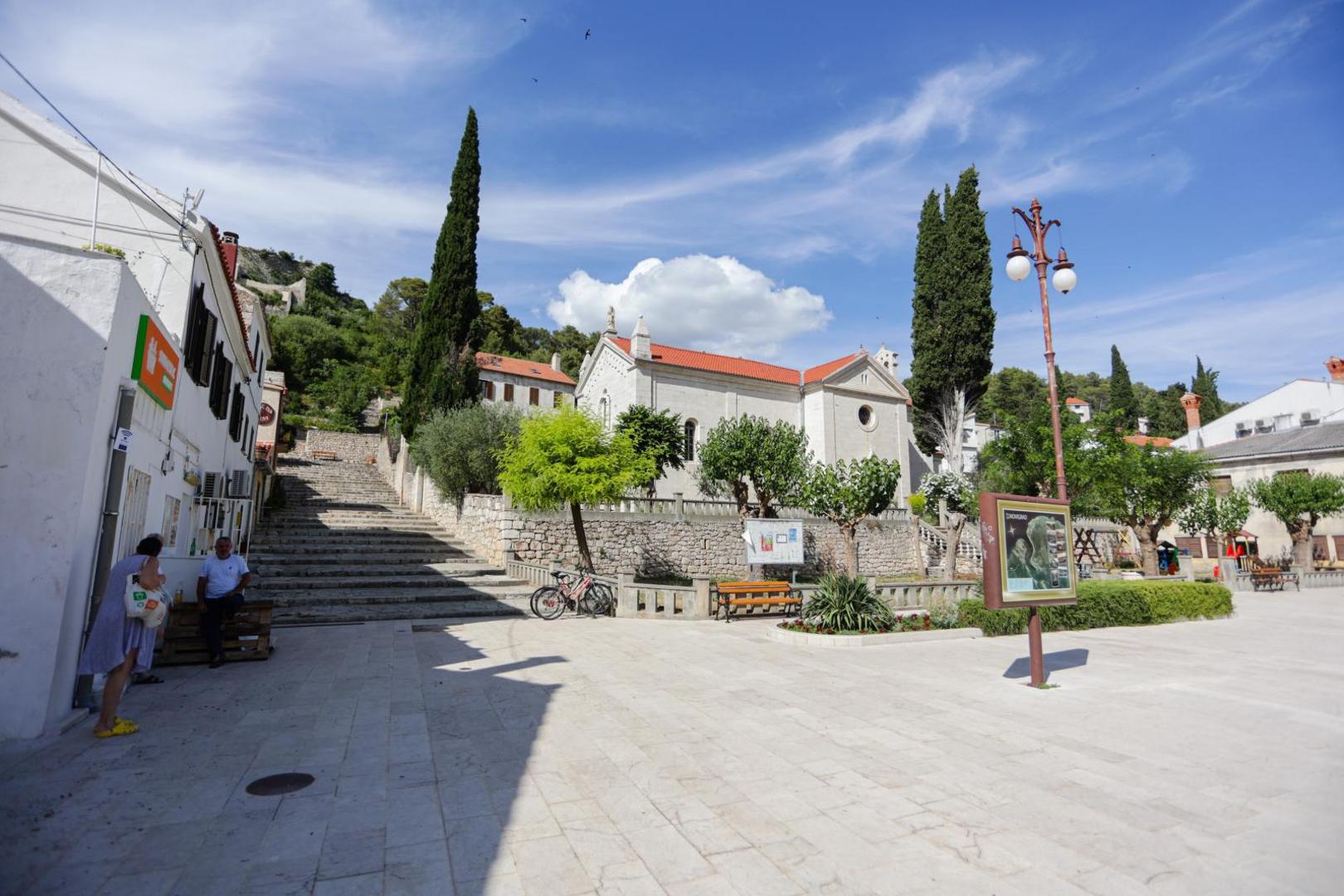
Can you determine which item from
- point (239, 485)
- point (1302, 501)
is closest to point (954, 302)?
point (1302, 501)

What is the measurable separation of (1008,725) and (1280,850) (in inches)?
105

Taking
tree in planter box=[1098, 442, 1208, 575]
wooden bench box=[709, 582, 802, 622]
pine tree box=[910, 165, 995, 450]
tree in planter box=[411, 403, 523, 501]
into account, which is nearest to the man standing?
wooden bench box=[709, 582, 802, 622]

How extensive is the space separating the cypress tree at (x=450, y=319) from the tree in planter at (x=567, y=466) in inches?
400

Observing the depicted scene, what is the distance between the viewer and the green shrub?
11.9 metres

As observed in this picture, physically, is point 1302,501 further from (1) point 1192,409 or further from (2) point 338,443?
(2) point 338,443

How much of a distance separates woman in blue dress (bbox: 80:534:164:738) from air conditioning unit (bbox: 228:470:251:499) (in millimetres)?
10268

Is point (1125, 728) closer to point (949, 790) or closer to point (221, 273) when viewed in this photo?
point (949, 790)

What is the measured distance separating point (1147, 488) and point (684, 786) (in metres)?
29.0

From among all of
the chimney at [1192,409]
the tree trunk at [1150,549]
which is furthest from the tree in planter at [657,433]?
the chimney at [1192,409]

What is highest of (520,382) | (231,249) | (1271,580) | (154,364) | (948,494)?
(520,382)

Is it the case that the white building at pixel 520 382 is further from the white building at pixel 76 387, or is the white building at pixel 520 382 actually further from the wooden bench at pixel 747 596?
the white building at pixel 76 387

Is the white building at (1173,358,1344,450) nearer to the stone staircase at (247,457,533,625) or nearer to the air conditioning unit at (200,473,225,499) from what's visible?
the stone staircase at (247,457,533,625)

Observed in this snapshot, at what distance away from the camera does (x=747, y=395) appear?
38.5 m

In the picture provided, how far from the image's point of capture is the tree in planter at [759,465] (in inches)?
1088
